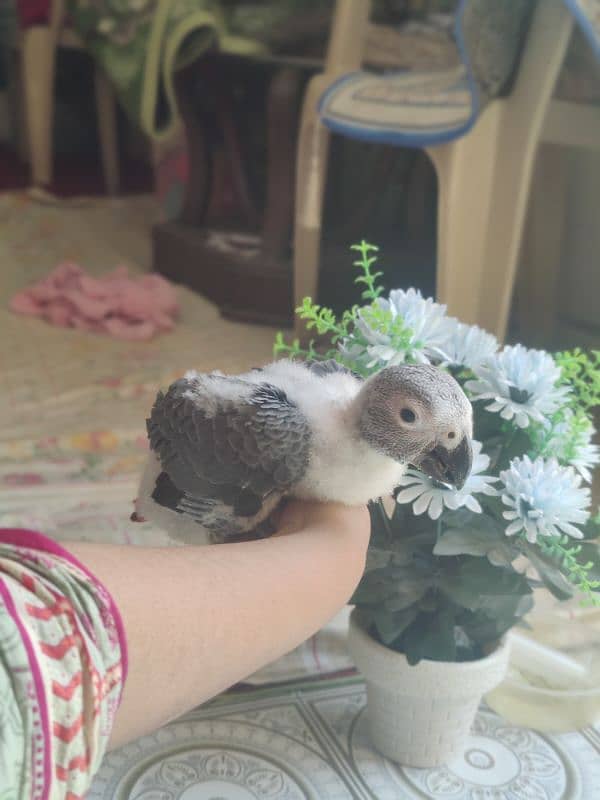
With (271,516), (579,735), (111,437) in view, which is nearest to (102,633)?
(271,516)

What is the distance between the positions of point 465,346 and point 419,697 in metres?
0.28

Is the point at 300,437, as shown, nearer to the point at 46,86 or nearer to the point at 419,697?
the point at 419,697

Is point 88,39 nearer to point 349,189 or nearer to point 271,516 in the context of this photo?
point 349,189

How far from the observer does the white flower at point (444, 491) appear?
62 centimetres

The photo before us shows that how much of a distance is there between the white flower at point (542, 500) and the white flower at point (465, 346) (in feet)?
0.30

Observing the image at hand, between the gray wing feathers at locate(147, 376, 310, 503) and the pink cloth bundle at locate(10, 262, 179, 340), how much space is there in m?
1.24

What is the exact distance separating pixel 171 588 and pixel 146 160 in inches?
128

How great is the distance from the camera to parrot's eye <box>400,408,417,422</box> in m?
0.55

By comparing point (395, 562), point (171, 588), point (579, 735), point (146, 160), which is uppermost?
point (171, 588)

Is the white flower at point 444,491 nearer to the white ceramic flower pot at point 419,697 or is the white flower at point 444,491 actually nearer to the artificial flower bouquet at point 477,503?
the artificial flower bouquet at point 477,503

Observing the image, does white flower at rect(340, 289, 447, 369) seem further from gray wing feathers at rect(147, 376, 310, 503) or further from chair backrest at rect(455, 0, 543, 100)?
chair backrest at rect(455, 0, 543, 100)

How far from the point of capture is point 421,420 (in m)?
0.55

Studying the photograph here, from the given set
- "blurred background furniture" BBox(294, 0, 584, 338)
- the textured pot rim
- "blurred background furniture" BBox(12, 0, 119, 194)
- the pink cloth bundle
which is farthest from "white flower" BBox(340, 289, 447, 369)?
"blurred background furniture" BBox(12, 0, 119, 194)

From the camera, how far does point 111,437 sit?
1.39 meters
